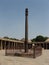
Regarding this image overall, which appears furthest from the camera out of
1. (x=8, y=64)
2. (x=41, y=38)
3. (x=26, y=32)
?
(x=41, y=38)

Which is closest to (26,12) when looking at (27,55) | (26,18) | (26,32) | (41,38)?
(26,18)

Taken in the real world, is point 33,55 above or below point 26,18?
below

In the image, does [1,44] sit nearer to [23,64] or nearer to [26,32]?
[26,32]

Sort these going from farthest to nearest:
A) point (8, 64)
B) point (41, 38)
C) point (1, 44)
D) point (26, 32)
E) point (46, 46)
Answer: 1. point (41, 38)
2. point (46, 46)
3. point (1, 44)
4. point (26, 32)
5. point (8, 64)

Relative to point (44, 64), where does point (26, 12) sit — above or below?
above

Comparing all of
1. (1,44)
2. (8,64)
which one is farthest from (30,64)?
(1,44)

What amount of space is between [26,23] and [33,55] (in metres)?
4.38

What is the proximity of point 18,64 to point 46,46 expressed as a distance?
4002 centimetres

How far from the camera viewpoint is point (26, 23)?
18.3 meters

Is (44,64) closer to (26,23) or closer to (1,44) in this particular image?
(26,23)

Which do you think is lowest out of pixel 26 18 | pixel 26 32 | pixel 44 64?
pixel 44 64

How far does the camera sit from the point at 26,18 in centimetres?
1855

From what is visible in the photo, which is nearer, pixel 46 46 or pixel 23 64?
pixel 23 64

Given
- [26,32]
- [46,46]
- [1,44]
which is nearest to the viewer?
[26,32]
